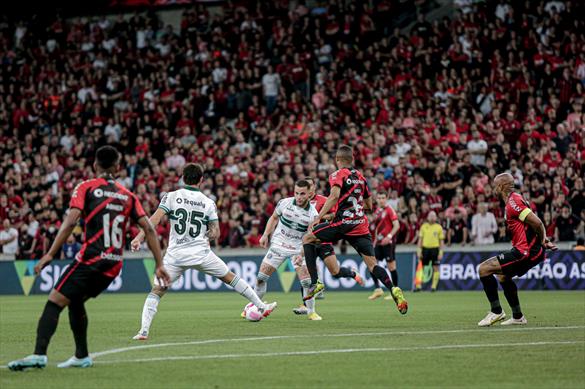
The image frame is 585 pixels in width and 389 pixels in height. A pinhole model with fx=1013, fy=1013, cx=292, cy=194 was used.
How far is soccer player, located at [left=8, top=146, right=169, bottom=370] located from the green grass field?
0.36 m

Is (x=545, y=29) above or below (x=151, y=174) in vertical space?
above

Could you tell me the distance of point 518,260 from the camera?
14.6 meters

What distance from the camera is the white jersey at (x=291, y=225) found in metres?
18.0

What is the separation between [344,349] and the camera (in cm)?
1139

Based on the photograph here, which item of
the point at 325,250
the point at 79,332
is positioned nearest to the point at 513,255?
the point at 325,250

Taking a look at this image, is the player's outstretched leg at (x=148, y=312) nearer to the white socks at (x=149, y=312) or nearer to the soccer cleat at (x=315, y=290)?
the white socks at (x=149, y=312)

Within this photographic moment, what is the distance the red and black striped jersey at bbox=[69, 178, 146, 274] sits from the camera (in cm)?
971

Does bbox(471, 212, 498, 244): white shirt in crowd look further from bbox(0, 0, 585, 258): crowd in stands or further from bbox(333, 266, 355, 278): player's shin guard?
bbox(333, 266, 355, 278): player's shin guard

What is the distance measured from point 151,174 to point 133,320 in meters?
16.6

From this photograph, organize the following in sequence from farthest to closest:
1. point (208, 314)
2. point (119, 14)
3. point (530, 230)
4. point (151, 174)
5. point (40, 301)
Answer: point (119, 14) < point (151, 174) < point (40, 301) < point (208, 314) < point (530, 230)

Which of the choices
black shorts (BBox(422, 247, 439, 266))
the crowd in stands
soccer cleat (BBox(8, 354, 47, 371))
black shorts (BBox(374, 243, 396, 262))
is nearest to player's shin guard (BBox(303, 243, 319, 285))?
soccer cleat (BBox(8, 354, 47, 371))

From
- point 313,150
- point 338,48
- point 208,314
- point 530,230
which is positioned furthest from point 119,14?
point 530,230

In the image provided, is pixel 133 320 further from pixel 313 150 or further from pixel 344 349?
pixel 313 150

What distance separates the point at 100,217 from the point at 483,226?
63.0 feet
